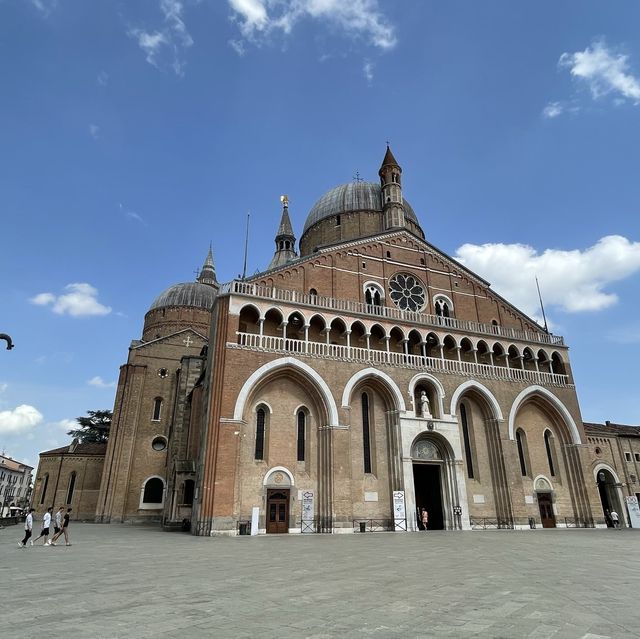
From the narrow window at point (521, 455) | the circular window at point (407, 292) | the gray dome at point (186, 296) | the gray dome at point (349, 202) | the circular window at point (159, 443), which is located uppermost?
the gray dome at point (349, 202)

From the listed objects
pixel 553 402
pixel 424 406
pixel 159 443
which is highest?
pixel 553 402

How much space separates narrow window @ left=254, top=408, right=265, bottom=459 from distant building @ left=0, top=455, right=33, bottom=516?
76745mm

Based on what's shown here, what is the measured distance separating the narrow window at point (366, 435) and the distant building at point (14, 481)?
78643 mm

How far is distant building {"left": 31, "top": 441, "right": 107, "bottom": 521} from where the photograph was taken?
37594 mm

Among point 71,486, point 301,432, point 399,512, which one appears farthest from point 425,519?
point 71,486

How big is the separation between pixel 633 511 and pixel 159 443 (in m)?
34.9

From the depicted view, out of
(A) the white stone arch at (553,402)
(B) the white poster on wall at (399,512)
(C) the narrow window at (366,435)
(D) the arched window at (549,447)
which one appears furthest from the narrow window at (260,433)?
(D) the arched window at (549,447)

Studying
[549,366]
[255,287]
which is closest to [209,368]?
[255,287]

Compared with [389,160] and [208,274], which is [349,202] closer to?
[389,160]

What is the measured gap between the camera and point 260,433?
75.9 feet

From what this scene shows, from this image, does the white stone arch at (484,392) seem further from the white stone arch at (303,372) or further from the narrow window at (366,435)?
the white stone arch at (303,372)

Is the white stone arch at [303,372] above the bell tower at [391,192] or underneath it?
underneath

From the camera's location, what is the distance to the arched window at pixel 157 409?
38.9 metres

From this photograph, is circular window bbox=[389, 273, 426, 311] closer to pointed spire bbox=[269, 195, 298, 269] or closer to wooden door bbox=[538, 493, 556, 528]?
wooden door bbox=[538, 493, 556, 528]
